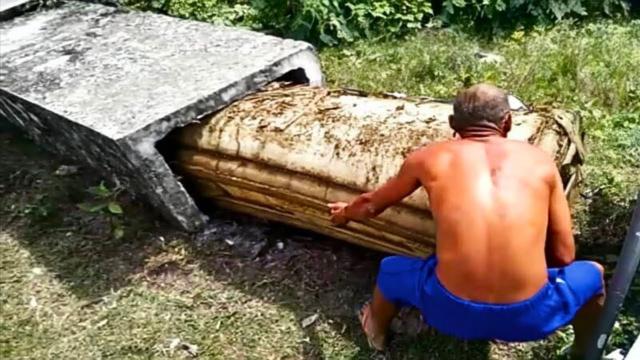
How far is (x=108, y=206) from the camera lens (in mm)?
4035

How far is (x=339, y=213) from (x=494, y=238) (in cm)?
70

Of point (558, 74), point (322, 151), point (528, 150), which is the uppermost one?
point (528, 150)

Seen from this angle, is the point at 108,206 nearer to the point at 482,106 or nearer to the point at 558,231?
the point at 482,106

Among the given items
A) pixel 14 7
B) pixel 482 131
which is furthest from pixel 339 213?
pixel 14 7

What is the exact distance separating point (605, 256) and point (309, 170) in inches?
47.5

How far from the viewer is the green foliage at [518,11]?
5.28 m

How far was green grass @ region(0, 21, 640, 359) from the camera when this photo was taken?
334 centimetres

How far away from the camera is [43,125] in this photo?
4145mm

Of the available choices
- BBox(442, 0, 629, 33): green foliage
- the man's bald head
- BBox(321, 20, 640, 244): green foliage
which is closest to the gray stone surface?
BBox(321, 20, 640, 244): green foliage

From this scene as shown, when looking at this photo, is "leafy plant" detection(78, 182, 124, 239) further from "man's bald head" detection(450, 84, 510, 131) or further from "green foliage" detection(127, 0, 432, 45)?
"man's bald head" detection(450, 84, 510, 131)

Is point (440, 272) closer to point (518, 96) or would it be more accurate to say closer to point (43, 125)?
point (518, 96)

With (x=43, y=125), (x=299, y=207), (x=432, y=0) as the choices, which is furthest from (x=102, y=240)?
(x=432, y=0)

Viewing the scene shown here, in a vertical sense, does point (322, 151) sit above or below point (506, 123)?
below

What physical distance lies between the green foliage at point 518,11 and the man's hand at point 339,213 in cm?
251
